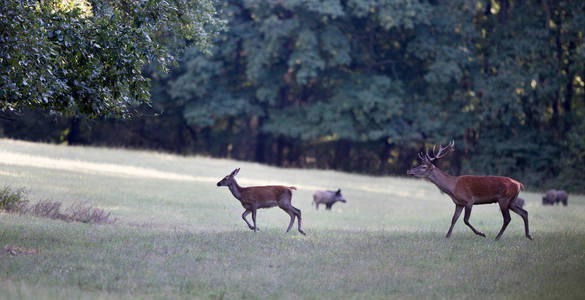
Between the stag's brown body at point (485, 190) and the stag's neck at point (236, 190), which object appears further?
the stag's neck at point (236, 190)

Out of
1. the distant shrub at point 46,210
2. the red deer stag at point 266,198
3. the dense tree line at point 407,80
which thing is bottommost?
the distant shrub at point 46,210

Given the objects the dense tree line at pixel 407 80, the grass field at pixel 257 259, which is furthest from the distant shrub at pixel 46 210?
the dense tree line at pixel 407 80

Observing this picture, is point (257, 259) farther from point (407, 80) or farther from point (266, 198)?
point (407, 80)

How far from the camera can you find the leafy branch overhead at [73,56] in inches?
386

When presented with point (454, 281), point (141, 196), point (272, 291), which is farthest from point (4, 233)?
point (141, 196)

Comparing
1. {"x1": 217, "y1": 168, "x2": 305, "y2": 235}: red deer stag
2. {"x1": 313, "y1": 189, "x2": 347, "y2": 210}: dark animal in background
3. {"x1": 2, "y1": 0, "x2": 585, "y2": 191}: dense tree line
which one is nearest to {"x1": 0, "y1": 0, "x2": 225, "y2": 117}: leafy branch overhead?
{"x1": 217, "y1": 168, "x2": 305, "y2": 235}: red deer stag

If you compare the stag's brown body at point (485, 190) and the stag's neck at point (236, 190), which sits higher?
the stag's brown body at point (485, 190)

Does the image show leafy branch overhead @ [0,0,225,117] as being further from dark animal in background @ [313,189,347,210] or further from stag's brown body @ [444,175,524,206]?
dark animal in background @ [313,189,347,210]

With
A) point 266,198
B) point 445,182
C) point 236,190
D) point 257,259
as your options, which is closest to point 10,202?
point 236,190

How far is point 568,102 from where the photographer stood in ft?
132

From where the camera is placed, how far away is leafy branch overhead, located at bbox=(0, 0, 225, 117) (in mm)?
9805

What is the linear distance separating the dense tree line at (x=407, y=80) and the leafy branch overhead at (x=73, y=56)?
88.6 feet

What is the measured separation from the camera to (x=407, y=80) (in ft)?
146

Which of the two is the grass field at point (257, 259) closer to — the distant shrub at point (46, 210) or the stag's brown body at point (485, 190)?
the stag's brown body at point (485, 190)
